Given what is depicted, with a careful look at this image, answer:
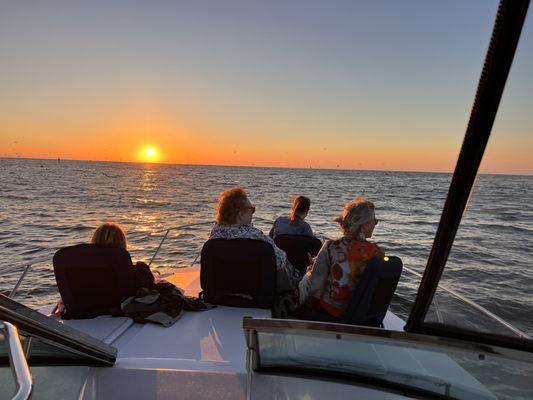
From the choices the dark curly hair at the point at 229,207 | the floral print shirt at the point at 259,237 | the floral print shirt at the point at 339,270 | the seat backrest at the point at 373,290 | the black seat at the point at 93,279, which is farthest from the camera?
the dark curly hair at the point at 229,207

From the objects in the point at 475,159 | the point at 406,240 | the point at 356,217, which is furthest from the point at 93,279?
the point at 406,240

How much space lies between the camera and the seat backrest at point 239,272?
3.39 m

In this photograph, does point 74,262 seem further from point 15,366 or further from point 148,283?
point 15,366

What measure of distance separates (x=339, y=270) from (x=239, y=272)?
0.90 metres

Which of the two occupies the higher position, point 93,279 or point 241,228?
point 241,228

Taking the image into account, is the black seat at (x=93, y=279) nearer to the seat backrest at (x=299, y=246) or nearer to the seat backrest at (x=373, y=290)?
the seat backrest at (x=299, y=246)

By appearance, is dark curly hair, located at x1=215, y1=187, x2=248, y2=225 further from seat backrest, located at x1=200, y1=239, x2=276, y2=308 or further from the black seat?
the black seat

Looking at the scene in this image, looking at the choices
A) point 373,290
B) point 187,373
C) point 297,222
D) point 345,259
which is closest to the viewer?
point 187,373

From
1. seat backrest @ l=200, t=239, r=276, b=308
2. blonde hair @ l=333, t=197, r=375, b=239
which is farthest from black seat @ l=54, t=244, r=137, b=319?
blonde hair @ l=333, t=197, r=375, b=239

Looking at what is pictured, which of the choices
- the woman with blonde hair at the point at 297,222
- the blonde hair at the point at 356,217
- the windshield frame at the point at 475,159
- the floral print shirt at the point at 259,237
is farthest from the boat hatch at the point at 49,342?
the woman with blonde hair at the point at 297,222

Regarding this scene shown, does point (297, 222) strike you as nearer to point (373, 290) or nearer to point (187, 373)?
point (373, 290)

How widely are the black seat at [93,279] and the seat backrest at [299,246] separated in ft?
5.49

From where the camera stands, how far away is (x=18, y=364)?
1.25m

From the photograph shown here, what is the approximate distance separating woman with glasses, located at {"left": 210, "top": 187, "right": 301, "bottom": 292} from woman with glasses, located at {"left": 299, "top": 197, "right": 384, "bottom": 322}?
559mm
